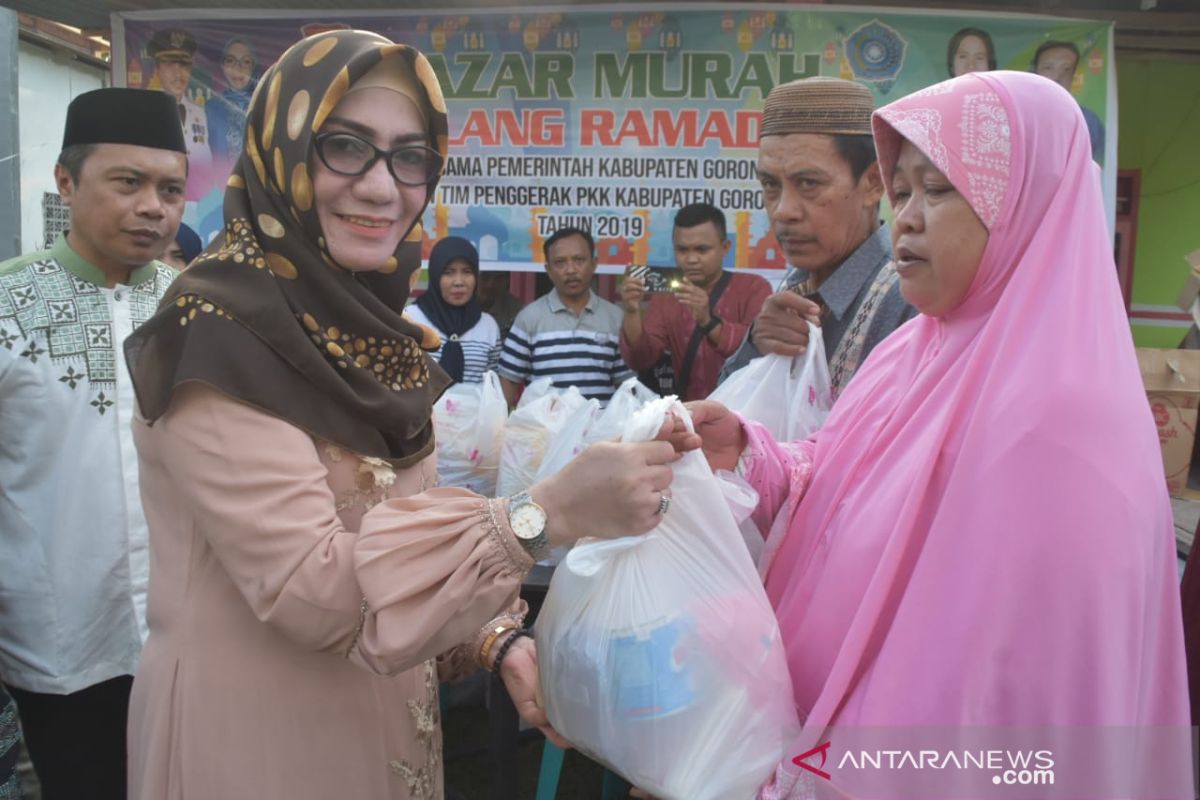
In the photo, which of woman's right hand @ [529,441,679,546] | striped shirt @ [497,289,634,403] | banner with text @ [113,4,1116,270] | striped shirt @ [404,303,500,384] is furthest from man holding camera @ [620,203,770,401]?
woman's right hand @ [529,441,679,546]

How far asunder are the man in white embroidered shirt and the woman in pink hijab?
1.90m

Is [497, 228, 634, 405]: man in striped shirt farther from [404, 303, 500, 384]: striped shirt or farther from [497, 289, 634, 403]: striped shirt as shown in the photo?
[404, 303, 500, 384]: striped shirt

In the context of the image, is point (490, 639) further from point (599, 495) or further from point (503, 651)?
point (599, 495)

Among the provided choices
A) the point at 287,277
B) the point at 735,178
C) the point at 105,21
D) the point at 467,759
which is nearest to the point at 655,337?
the point at 735,178

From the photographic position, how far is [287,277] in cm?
137

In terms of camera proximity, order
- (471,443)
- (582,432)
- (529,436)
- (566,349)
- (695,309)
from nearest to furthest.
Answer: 1. (582,432)
2. (529,436)
3. (471,443)
4. (695,309)
5. (566,349)

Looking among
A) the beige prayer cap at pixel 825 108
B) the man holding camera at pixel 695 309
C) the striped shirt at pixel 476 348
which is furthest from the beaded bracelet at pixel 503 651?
the striped shirt at pixel 476 348

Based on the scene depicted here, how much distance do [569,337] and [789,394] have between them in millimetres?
2911

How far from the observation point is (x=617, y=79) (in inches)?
219

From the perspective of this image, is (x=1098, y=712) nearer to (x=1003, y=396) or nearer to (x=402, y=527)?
(x=1003, y=396)

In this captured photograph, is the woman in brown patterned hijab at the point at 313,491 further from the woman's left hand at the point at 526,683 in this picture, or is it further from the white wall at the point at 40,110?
the white wall at the point at 40,110

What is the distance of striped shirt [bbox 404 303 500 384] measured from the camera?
5.09m

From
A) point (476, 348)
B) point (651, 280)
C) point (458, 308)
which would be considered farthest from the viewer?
point (458, 308)

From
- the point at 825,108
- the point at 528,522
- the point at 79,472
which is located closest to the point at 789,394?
the point at 825,108
